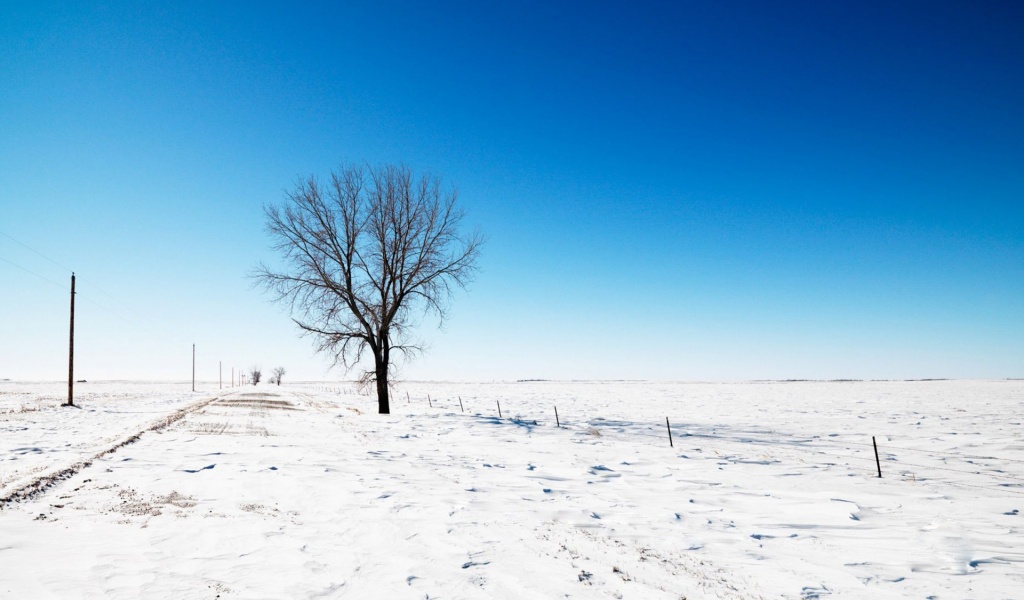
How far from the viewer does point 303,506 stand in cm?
724

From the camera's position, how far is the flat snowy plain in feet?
15.5

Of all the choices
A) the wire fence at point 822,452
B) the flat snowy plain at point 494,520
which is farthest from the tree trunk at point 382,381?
the flat snowy plain at point 494,520

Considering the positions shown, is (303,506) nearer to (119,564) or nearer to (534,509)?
(119,564)

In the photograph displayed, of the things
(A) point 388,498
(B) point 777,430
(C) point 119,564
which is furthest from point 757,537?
(B) point 777,430

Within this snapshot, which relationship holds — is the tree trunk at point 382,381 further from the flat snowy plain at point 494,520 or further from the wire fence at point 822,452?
the flat snowy plain at point 494,520

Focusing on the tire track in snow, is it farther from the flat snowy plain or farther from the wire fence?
the wire fence

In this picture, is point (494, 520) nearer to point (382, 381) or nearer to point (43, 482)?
point (43, 482)

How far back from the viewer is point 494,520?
681 centimetres

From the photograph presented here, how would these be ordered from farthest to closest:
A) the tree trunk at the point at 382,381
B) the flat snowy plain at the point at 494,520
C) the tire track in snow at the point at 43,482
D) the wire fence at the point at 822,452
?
the tree trunk at the point at 382,381, the wire fence at the point at 822,452, the tire track in snow at the point at 43,482, the flat snowy plain at the point at 494,520

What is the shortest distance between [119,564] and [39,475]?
537 centimetres

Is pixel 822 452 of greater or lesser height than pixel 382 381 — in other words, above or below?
below

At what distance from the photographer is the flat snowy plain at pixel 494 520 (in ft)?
15.5

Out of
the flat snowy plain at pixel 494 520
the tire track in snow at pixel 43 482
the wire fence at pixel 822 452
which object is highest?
the tire track in snow at pixel 43 482

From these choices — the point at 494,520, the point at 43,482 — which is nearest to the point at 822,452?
the point at 494,520
